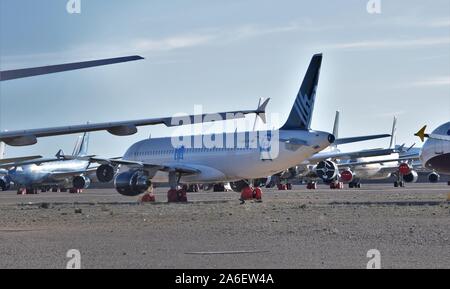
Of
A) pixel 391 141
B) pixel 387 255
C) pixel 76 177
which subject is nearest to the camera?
pixel 387 255

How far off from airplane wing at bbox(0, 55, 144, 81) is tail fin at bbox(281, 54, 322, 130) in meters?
32.9

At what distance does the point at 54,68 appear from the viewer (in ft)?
49.1

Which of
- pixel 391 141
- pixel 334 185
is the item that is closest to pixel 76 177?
pixel 334 185

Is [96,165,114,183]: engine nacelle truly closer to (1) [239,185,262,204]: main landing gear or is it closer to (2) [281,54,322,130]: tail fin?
(1) [239,185,262,204]: main landing gear

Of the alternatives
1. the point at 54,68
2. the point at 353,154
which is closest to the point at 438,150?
the point at 54,68

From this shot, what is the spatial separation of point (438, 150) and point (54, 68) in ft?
94.2

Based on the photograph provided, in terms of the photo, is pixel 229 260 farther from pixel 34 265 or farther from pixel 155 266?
pixel 34 265

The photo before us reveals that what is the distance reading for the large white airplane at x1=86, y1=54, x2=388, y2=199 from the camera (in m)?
48.0

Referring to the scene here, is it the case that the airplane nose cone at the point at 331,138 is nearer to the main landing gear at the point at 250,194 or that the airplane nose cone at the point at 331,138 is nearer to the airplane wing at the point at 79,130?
the main landing gear at the point at 250,194

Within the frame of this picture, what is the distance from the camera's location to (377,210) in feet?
106

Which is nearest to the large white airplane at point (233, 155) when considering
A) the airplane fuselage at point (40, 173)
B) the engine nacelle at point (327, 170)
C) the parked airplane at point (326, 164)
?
the parked airplane at point (326, 164)

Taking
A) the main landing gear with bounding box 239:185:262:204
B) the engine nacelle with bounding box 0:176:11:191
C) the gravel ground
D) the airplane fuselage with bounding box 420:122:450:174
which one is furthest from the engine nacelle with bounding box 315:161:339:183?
the gravel ground

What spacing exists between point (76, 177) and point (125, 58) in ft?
261
